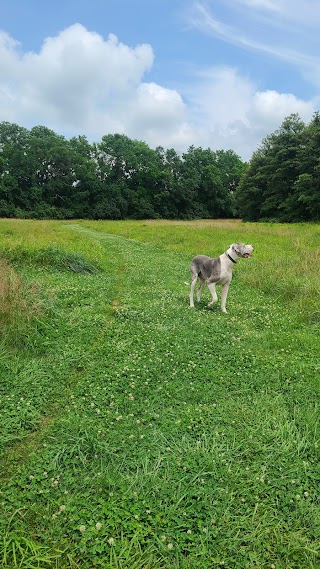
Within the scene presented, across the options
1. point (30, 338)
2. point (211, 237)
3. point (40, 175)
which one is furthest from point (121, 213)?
point (30, 338)

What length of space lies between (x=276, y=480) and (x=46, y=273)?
1179 cm

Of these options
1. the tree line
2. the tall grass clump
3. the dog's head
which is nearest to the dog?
the dog's head

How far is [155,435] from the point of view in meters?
4.75

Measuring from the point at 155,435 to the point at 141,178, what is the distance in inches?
3465

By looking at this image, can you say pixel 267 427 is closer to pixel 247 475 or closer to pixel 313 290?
pixel 247 475

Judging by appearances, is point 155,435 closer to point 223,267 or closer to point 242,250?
point 223,267

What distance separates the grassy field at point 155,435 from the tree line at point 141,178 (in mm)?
52752

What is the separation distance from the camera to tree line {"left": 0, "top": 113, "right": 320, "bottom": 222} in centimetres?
5956

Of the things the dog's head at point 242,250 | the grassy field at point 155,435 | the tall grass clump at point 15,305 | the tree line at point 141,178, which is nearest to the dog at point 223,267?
the dog's head at point 242,250

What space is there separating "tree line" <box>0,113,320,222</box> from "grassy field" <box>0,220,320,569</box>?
173ft

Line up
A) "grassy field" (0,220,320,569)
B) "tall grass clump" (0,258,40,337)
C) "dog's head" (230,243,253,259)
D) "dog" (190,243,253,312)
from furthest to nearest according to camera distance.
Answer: "dog" (190,243,253,312), "dog's head" (230,243,253,259), "tall grass clump" (0,258,40,337), "grassy field" (0,220,320,569)

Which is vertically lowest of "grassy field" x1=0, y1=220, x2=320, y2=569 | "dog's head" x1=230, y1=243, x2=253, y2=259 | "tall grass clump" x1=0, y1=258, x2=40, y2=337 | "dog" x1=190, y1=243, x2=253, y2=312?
"grassy field" x1=0, y1=220, x2=320, y2=569

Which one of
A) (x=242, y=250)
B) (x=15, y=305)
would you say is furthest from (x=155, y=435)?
(x=242, y=250)

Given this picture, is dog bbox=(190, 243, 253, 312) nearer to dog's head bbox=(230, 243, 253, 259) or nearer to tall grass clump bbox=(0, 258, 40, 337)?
dog's head bbox=(230, 243, 253, 259)
